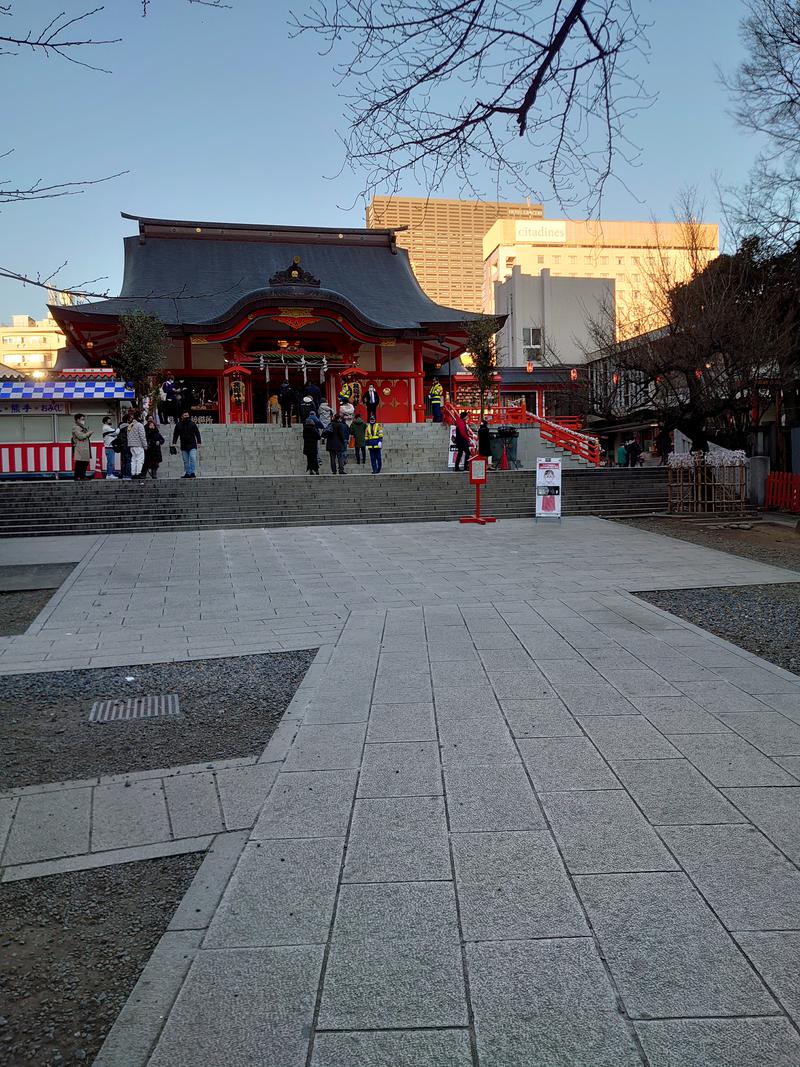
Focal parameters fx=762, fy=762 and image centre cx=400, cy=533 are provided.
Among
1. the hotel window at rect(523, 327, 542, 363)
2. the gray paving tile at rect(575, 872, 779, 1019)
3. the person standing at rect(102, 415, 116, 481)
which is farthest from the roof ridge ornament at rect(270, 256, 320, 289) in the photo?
the gray paving tile at rect(575, 872, 779, 1019)

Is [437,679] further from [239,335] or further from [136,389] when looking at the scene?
[239,335]

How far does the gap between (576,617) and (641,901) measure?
5073 mm

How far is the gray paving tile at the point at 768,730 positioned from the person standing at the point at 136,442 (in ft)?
59.4

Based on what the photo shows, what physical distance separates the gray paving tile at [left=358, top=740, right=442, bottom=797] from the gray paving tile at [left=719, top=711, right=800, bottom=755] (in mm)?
1761

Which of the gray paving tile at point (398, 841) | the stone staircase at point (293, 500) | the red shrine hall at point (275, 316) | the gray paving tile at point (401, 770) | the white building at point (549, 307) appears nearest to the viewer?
the gray paving tile at point (398, 841)

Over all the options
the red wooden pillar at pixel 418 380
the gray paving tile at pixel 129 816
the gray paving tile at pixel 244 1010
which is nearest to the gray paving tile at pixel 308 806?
the gray paving tile at pixel 129 816

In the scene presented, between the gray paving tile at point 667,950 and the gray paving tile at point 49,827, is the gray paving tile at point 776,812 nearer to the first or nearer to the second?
the gray paving tile at point 667,950

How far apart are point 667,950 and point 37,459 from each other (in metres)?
22.2

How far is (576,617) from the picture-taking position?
24.9 ft

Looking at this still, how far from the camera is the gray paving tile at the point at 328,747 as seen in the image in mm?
4000

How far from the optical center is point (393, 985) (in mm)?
2223

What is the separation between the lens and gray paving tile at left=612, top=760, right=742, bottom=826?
328 cm

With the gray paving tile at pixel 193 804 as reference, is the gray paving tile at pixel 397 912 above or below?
above

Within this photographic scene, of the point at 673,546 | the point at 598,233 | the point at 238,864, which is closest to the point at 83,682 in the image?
the point at 238,864
